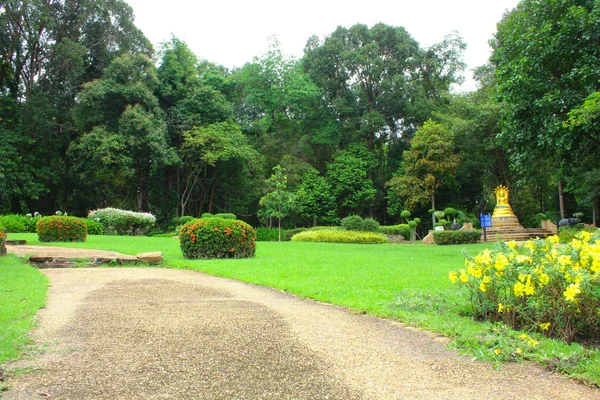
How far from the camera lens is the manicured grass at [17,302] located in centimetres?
352

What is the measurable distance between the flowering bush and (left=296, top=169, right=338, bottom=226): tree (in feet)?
83.1

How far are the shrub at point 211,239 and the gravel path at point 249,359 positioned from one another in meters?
5.28

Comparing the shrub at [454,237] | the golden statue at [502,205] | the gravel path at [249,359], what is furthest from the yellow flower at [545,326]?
the golden statue at [502,205]

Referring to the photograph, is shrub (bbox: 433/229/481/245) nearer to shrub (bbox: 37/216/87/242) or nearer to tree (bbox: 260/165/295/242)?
tree (bbox: 260/165/295/242)

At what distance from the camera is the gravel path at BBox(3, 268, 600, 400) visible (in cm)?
265

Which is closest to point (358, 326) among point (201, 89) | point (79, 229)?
point (79, 229)

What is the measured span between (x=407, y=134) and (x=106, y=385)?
109ft

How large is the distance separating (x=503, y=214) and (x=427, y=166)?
5276 millimetres

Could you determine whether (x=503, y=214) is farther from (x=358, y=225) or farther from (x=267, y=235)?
(x=267, y=235)

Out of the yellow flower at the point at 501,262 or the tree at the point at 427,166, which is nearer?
the yellow flower at the point at 501,262

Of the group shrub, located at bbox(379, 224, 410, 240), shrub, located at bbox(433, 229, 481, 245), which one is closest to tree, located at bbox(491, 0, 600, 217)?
shrub, located at bbox(433, 229, 481, 245)

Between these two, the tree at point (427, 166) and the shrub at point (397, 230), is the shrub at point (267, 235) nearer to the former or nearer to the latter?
the shrub at point (397, 230)

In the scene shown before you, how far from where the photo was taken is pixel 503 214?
86.3 ft

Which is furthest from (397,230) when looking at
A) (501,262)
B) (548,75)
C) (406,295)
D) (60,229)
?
(501,262)
